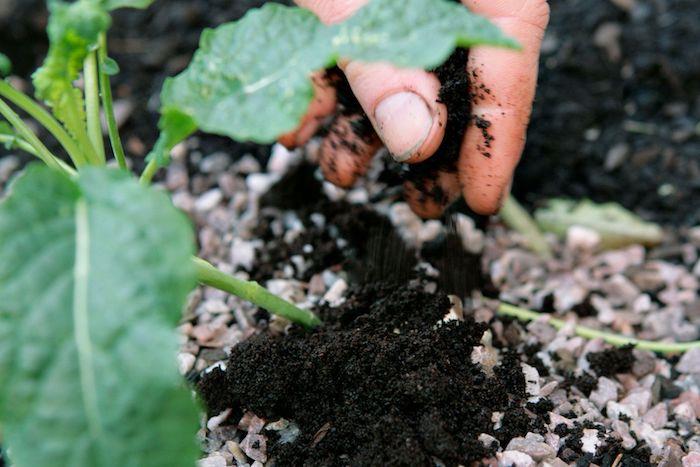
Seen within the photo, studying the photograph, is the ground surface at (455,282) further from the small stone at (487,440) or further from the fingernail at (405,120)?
the fingernail at (405,120)

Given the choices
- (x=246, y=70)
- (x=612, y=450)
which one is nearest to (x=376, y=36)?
(x=246, y=70)

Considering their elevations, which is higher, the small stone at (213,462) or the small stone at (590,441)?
the small stone at (213,462)

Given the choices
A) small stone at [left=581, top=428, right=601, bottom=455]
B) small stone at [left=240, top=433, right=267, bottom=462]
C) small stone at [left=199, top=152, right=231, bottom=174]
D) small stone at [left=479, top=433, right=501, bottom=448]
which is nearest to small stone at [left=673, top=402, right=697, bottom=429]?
small stone at [left=581, top=428, right=601, bottom=455]

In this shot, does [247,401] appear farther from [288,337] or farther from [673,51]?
[673,51]

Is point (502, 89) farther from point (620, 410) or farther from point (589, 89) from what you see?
point (589, 89)

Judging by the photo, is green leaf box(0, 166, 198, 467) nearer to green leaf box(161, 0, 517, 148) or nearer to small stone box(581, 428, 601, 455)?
green leaf box(161, 0, 517, 148)

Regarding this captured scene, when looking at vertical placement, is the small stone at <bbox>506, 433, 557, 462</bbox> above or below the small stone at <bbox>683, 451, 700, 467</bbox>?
above

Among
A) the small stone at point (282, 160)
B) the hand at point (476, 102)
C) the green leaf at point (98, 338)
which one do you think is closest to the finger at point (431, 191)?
the hand at point (476, 102)

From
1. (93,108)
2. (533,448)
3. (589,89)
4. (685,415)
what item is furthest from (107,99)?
(589,89)
